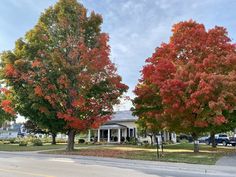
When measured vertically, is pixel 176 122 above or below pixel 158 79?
below

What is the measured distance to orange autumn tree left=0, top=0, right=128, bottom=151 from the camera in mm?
25975

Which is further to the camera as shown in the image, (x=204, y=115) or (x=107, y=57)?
(x=107, y=57)

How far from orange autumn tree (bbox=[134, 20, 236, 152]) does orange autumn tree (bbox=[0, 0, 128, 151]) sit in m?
3.51

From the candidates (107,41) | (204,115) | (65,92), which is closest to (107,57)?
(107,41)

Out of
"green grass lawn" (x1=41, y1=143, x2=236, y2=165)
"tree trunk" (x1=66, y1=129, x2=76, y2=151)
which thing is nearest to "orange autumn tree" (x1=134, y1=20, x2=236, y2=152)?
"green grass lawn" (x1=41, y1=143, x2=236, y2=165)

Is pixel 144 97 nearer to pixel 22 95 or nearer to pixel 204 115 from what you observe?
pixel 204 115

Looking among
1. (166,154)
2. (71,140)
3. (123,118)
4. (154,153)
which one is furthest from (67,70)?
(123,118)

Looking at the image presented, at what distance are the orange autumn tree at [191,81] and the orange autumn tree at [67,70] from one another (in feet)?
11.5

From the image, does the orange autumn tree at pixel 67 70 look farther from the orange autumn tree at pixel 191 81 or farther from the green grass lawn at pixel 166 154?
the orange autumn tree at pixel 191 81

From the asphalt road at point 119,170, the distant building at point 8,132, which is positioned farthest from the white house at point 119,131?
the distant building at point 8,132

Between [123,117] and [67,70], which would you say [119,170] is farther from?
[123,117]

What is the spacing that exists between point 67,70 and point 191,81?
10.8 m

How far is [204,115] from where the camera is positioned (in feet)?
70.8

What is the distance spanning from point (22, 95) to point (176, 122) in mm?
13315
